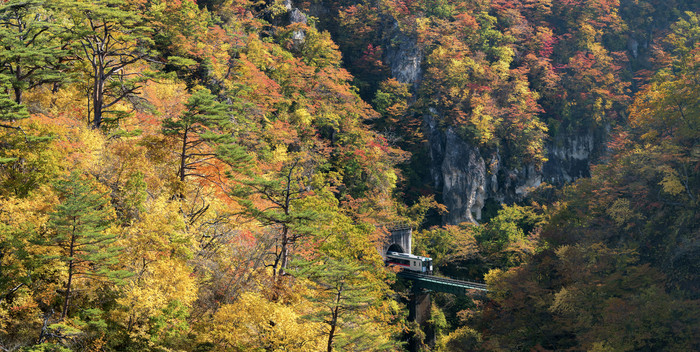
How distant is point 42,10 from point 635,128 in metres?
34.9

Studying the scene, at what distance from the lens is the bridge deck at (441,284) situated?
33.3 m

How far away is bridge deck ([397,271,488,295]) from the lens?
33281mm

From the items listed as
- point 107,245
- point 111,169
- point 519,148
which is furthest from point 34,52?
point 519,148

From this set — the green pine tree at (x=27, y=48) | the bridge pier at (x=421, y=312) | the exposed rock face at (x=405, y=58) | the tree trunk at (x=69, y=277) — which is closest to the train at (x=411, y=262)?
the bridge pier at (x=421, y=312)

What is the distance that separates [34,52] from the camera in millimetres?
Result: 18484

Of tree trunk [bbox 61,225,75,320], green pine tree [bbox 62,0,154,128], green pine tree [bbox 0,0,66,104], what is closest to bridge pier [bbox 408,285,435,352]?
green pine tree [bbox 62,0,154,128]

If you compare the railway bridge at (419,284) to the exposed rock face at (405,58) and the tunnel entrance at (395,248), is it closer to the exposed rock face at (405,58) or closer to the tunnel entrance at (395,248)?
the tunnel entrance at (395,248)

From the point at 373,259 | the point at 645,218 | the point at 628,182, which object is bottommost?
the point at 373,259

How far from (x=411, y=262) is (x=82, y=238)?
24879mm

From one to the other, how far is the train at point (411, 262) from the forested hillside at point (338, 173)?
6.90 feet

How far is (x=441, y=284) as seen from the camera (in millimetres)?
34031

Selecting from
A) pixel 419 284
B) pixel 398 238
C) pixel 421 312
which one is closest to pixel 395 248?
pixel 398 238

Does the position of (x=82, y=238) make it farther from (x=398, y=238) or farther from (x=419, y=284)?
(x=398, y=238)

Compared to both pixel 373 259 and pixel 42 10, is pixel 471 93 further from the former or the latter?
pixel 42 10
